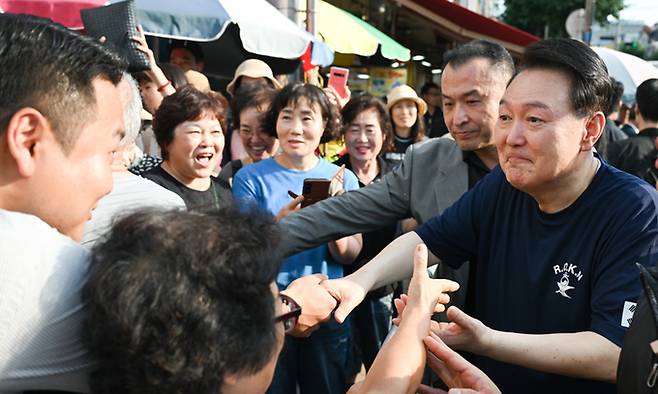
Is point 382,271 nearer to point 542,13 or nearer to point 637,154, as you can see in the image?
point 637,154

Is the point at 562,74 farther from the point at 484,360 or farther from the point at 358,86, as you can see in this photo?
the point at 358,86

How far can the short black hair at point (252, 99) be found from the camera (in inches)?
174

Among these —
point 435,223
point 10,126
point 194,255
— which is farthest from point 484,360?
point 10,126

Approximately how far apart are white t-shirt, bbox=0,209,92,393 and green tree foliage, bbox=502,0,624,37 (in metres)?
34.7

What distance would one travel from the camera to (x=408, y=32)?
17.2 metres

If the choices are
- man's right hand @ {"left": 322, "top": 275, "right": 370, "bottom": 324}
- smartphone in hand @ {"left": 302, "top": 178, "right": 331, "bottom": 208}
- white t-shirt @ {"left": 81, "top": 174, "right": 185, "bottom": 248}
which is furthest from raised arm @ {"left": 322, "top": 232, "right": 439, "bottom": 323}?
smartphone in hand @ {"left": 302, "top": 178, "right": 331, "bottom": 208}

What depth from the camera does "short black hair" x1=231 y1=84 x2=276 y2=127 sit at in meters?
4.42

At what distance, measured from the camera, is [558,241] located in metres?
1.99

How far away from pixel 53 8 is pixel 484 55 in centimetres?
324

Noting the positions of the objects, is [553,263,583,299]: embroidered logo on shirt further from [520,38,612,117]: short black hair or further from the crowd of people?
[520,38,612,117]: short black hair

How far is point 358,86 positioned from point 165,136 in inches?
344

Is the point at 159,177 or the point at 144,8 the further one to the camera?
the point at 144,8

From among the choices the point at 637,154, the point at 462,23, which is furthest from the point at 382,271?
the point at 462,23

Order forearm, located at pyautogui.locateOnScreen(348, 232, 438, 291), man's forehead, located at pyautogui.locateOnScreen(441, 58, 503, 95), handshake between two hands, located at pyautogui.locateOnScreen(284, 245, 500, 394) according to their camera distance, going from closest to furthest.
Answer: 1. handshake between two hands, located at pyautogui.locateOnScreen(284, 245, 500, 394)
2. forearm, located at pyautogui.locateOnScreen(348, 232, 438, 291)
3. man's forehead, located at pyautogui.locateOnScreen(441, 58, 503, 95)
